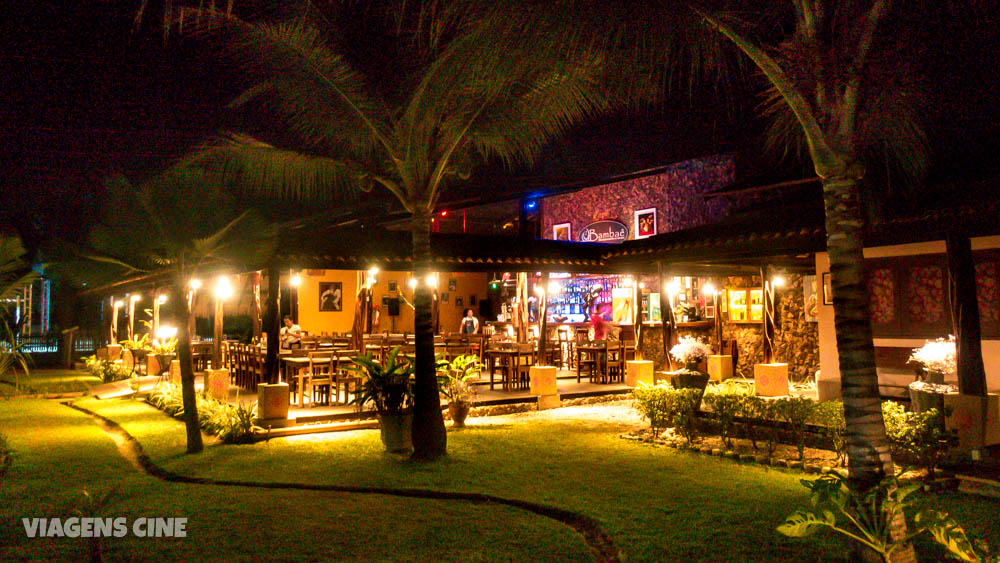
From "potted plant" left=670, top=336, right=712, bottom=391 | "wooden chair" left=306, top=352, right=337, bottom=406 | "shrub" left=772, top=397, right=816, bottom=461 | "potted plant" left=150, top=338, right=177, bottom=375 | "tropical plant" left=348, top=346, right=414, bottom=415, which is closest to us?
"shrub" left=772, top=397, right=816, bottom=461

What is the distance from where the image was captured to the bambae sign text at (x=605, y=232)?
67.2ft

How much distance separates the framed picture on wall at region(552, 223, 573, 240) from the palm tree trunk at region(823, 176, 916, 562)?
17.6 metres

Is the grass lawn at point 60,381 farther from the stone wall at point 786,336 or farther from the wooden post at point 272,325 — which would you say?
the stone wall at point 786,336

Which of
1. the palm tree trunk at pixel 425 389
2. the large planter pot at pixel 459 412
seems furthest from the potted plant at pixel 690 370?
the palm tree trunk at pixel 425 389

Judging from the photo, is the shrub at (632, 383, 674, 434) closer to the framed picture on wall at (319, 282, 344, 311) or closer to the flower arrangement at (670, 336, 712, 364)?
Result: the flower arrangement at (670, 336, 712, 364)

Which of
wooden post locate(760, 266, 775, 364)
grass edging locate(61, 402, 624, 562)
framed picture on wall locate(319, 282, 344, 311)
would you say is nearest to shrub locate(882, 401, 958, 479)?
grass edging locate(61, 402, 624, 562)

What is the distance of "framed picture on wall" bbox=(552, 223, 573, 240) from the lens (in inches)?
880

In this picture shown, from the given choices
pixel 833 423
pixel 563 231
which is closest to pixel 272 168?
pixel 833 423

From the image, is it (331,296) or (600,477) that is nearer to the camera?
(600,477)

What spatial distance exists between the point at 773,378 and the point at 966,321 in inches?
197

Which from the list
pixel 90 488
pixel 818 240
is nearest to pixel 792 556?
pixel 818 240

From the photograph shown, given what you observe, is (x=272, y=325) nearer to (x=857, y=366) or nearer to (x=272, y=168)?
(x=272, y=168)

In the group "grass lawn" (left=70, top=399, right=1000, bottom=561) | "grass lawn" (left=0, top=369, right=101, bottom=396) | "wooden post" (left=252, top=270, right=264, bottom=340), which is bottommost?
"grass lawn" (left=70, top=399, right=1000, bottom=561)

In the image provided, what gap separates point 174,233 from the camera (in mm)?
9156
